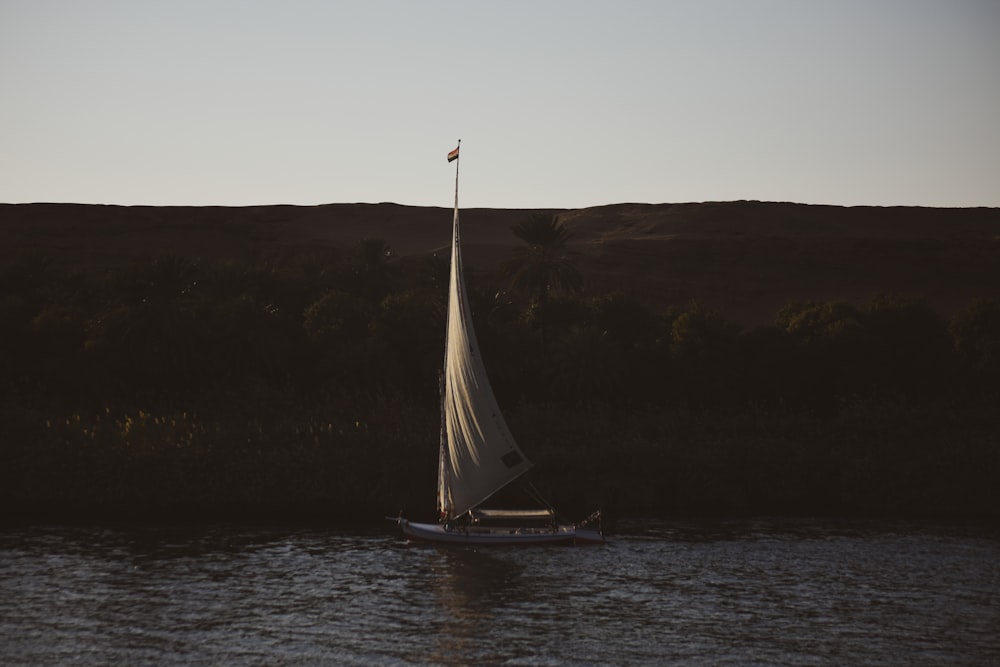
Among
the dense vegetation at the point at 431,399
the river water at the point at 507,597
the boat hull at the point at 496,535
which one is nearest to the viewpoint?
the river water at the point at 507,597

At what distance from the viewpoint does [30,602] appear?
105ft

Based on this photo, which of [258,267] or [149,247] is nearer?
[258,267]

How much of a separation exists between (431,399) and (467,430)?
67.1ft

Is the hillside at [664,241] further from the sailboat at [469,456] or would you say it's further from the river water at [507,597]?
the river water at [507,597]

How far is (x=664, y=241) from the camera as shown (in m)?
135

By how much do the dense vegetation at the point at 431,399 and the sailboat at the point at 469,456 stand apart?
20.6 feet

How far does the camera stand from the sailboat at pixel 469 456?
37844 mm

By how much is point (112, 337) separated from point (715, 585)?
36.1 meters

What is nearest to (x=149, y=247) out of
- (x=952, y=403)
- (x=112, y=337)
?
(x=112, y=337)

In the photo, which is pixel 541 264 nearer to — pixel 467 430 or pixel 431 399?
pixel 431 399

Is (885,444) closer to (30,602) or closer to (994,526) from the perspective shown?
(994,526)

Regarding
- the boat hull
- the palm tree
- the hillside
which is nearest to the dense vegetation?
the palm tree

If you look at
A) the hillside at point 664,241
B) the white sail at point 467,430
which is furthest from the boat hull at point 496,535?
the hillside at point 664,241

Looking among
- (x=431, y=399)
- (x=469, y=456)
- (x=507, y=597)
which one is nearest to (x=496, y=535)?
(x=469, y=456)
